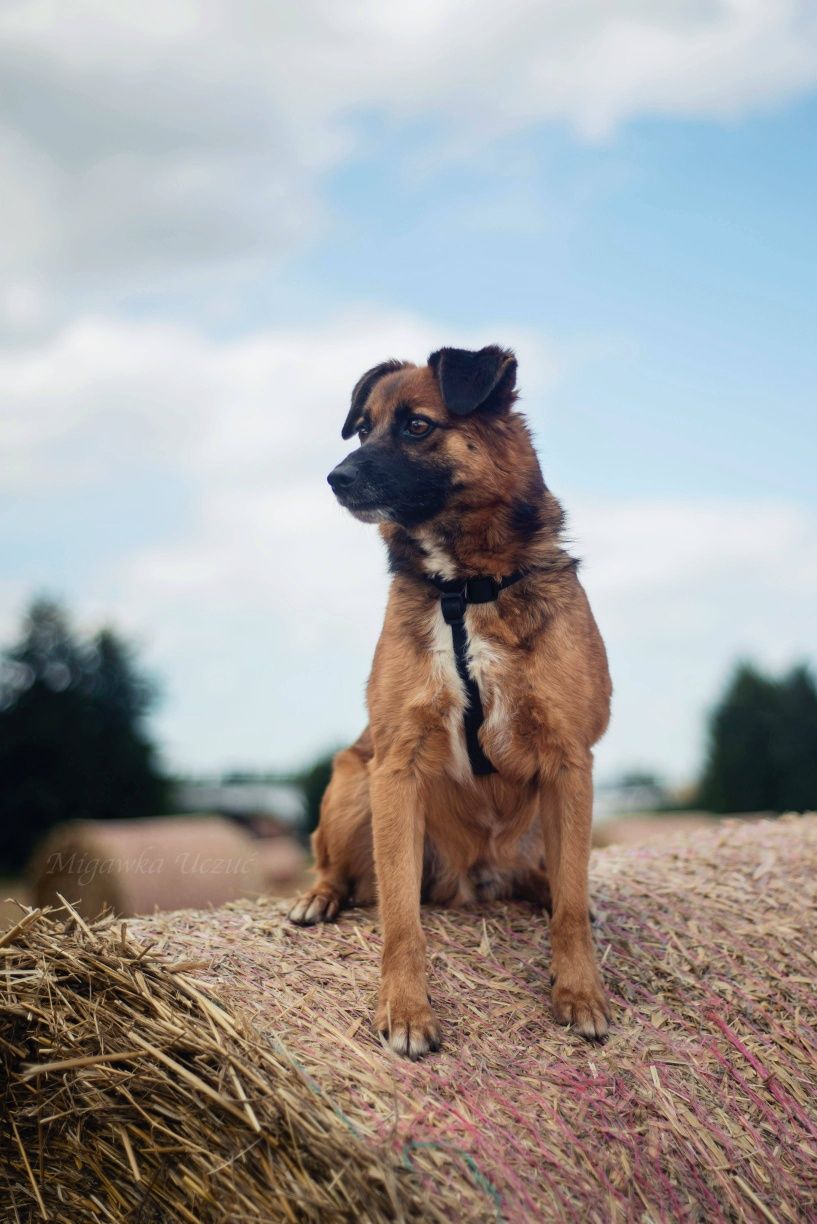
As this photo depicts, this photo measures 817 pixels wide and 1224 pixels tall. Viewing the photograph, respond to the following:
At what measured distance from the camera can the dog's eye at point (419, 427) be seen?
427 centimetres

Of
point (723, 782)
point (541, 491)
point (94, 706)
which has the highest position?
point (541, 491)

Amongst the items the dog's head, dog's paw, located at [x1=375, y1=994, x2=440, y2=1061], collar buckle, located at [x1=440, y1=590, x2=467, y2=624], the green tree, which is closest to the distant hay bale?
dog's paw, located at [x1=375, y1=994, x2=440, y2=1061]

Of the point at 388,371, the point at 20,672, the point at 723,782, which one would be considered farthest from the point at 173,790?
the point at 388,371

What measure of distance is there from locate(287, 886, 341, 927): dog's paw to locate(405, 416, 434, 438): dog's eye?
1.91 meters

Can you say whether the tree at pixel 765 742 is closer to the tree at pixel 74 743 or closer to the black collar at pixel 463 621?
the tree at pixel 74 743

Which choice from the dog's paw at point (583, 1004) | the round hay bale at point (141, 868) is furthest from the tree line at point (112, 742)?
the dog's paw at point (583, 1004)

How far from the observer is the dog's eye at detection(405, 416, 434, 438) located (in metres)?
4.27

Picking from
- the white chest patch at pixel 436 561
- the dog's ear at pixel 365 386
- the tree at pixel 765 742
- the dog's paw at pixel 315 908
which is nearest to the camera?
the white chest patch at pixel 436 561

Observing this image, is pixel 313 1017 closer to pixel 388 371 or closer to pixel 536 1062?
pixel 536 1062

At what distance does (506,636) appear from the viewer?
12.6ft

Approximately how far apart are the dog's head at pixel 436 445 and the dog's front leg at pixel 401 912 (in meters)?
1.04

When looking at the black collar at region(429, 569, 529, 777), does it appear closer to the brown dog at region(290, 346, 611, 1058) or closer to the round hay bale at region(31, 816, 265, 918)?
the brown dog at region(290, 346, 611, 1058)

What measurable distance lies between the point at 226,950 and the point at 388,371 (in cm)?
264

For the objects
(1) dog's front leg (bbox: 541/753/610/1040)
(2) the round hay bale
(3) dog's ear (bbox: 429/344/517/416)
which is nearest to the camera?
(1) dog's front leg (bbox: 541/753/610/1040)
